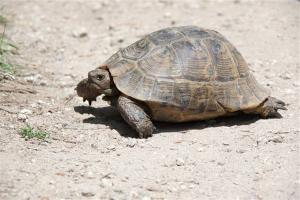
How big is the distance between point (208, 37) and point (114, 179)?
7.91 ft

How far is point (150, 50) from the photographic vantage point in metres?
6.64

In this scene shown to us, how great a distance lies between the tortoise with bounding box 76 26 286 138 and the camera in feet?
21.0

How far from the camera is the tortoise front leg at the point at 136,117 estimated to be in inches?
247

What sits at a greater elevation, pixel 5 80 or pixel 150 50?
pixel 150 50

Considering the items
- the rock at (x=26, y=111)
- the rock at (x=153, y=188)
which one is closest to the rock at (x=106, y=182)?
the rock at (x=153, y=188)

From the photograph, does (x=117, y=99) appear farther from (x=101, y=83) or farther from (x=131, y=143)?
(x=131, y=143)

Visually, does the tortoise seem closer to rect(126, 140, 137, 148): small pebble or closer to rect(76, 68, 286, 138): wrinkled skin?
rect(76, 68, 286, 138): wrinkled skin

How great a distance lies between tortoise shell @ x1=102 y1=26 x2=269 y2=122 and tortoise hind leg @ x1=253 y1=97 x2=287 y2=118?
108 millimetres

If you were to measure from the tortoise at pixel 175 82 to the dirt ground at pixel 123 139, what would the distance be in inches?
9.6

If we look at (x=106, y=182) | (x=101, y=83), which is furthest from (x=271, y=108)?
(x=106, y=182)

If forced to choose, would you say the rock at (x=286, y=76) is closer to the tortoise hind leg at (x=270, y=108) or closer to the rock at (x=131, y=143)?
the tortoise hind leg at (x=270, y=108)

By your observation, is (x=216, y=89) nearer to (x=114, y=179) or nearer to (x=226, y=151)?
(x=226, y=151)

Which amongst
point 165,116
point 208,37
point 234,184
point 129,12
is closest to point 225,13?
point 129,12

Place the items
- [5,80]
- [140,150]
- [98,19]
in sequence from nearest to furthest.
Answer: [140,150]
[5,80]
[98,19]
